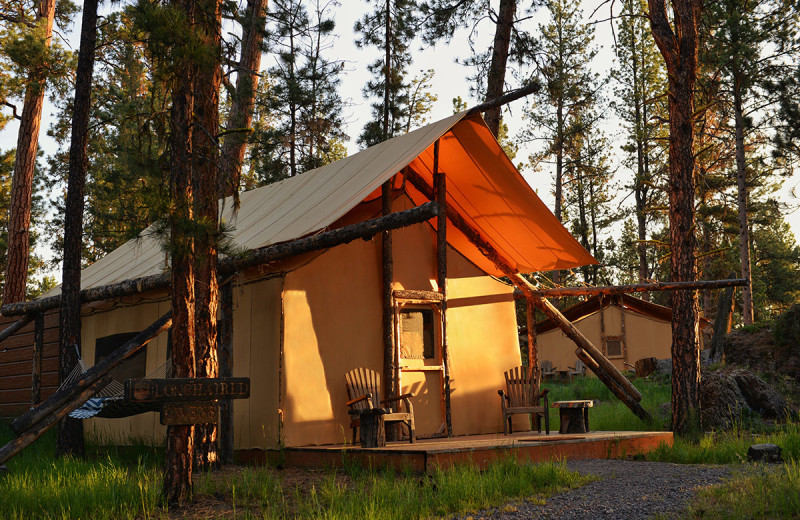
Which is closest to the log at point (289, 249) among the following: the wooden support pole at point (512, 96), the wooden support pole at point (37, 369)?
the wooden support pole at point (37, 369)

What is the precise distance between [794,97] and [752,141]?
195 inches

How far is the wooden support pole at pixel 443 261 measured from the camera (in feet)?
30.6

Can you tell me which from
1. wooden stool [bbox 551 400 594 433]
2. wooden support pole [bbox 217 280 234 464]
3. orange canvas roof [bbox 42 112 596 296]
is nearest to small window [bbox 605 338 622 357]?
orange canvas roof [bbox 42 112 596 296]

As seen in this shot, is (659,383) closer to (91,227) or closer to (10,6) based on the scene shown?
(10,6)

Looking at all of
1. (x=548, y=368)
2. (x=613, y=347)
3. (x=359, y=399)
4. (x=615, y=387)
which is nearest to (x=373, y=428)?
(x=359, y=399)

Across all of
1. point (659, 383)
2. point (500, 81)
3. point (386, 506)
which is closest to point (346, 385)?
point (386, 506)

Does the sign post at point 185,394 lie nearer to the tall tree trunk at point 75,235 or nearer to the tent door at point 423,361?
the tall tree trunk at point 75,235

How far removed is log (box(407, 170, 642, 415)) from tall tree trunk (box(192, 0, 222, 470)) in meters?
3.64

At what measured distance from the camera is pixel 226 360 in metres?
8.13

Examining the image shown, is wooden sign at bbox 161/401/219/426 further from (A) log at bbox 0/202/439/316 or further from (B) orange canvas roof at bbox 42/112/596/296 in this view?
(B) orange canvas roof at bbox 42/112/596/296

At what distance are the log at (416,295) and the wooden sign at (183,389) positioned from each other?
3877mm

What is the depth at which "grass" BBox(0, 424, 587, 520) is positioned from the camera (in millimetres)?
4914

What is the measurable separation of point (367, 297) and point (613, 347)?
17915 millimetres

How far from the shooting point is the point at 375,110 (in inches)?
756
